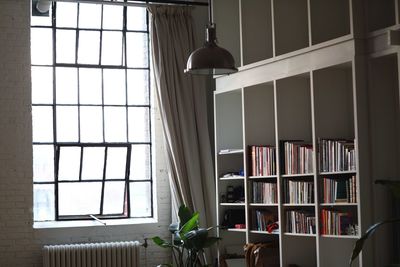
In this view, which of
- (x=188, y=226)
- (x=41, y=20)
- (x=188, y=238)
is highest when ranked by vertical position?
(x=41, y=20)

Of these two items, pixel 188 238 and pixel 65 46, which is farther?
pixel 65 46

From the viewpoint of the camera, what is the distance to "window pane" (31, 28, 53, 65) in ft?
29.6

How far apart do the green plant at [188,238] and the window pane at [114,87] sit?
1830 mm

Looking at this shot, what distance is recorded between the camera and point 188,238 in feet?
26.5

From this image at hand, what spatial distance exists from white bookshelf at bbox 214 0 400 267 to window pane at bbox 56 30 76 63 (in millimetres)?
1933

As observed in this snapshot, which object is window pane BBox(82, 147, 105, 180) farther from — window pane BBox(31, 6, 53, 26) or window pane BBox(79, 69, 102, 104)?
window pane BBox(31, 6, 53, 26)

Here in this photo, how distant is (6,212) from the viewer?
8.48m

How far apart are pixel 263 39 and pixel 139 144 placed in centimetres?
223

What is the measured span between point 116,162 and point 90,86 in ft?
3.45

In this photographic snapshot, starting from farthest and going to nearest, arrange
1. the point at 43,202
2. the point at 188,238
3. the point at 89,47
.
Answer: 1. the point at 89,47
2. the point at 43,202
3. the point at 188,238

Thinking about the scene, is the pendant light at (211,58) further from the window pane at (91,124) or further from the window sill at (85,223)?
the window sill at (85,223)

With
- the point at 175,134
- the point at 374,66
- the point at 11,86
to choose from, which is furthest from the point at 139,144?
the point at 374,66

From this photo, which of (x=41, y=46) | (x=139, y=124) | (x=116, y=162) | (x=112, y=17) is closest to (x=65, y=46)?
(x=41, y=46)

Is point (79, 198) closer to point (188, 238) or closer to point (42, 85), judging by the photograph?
point (42, 85)
